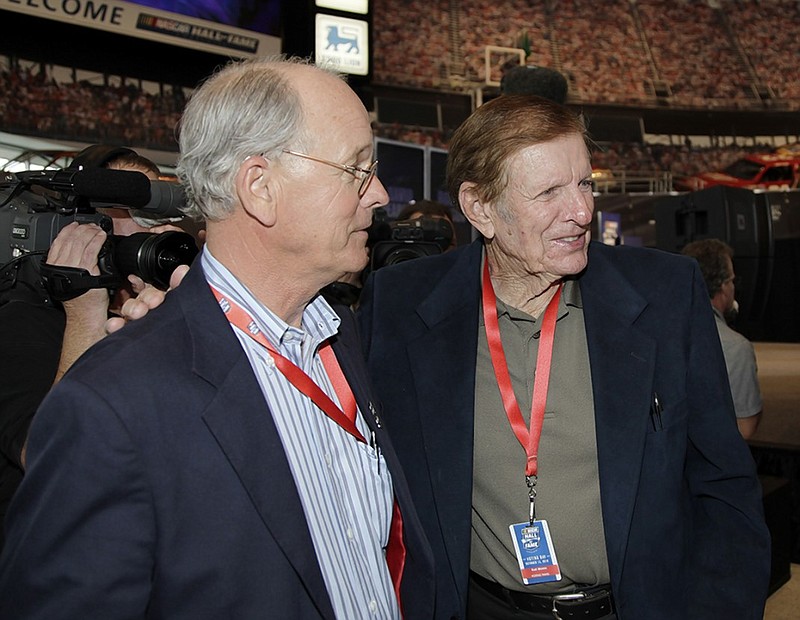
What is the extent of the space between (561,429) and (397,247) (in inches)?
32.1

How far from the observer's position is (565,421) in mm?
1458

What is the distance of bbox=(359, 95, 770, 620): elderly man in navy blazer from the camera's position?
55.0 inches

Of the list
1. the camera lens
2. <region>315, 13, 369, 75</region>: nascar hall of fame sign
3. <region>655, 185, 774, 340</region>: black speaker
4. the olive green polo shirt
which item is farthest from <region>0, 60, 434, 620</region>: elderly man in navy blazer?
<region>315, 13, 369, 75</region>: nascar hall of fame sign

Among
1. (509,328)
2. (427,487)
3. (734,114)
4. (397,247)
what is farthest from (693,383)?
(734,114)

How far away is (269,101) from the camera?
44.9 inches

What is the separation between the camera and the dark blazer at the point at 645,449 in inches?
54.3

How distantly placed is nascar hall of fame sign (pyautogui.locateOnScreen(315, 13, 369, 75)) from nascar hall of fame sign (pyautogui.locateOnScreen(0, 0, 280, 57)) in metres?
0.88

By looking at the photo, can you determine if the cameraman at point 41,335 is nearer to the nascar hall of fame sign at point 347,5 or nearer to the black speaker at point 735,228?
the black speaker at point 735,228

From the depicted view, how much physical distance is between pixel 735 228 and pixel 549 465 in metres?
7.63

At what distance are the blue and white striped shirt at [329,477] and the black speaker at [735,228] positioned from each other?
627cm

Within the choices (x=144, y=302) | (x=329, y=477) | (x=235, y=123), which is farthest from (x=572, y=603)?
(x=235, y=123)

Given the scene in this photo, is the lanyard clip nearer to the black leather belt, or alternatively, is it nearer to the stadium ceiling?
the black leather belt

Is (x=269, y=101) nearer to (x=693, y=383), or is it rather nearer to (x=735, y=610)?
(x=693, y=383)

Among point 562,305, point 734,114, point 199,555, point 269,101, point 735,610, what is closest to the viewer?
point 199,555
